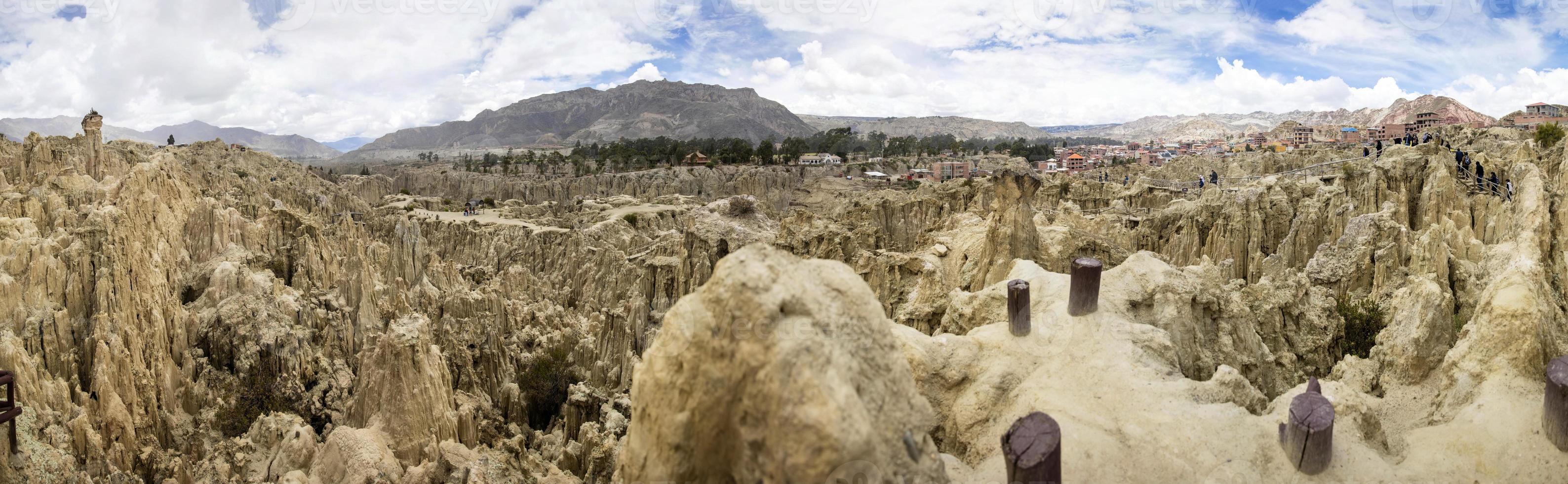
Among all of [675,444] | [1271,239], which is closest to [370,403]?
[675,444]

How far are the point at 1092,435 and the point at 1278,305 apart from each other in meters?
7.32

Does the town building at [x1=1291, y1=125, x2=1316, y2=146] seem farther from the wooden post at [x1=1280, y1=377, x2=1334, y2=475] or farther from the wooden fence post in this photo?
the wooden fence post

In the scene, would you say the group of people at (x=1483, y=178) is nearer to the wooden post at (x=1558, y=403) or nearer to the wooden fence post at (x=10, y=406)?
the wooden post at (x=1558, y=403)

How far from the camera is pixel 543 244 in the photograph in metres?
37.3

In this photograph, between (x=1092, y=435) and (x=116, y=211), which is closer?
(x=1092, y=435)

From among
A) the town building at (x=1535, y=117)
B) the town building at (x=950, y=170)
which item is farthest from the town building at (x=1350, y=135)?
the town building at (x=950, y=170)

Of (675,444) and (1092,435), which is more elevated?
(675,444)

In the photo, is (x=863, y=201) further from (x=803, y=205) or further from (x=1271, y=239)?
(x=803, y=205)

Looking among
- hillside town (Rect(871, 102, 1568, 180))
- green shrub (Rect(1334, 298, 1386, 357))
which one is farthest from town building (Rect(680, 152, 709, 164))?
green shrub (Rect(1334, 298, 1386, 357))

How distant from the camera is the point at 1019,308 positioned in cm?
846

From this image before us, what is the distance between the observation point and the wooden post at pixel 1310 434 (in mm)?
6020

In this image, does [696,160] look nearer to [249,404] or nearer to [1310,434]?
[249,404]

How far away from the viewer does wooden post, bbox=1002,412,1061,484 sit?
4.27 metres

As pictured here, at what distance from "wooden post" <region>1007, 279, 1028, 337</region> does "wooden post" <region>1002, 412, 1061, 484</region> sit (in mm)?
4056
